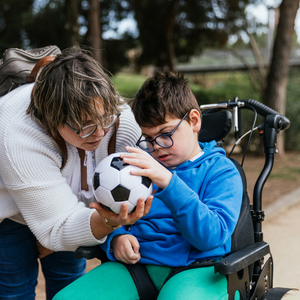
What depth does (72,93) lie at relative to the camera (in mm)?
1501

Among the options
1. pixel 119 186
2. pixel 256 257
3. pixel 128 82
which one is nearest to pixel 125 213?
pixel 119 186

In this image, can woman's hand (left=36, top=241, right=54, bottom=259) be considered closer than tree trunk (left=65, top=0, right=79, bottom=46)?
Yes

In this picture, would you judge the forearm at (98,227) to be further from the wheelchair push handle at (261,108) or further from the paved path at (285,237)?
the paved path at (285,237)

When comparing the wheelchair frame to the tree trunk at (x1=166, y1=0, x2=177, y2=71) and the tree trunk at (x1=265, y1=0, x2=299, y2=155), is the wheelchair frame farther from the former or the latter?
the tree trunk at (x1=166, y1=0, x2=177, y2=71)

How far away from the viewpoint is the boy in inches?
57.4

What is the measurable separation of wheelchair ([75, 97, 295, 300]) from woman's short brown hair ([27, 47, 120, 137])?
672 millimetres

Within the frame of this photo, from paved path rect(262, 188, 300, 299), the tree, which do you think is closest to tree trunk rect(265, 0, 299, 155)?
the tree

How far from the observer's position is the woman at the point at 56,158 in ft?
5.05

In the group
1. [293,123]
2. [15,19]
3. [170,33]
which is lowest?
[293,123]

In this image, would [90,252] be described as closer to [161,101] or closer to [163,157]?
[163,157]

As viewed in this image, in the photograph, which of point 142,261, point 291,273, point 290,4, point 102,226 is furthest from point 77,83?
point 290,4

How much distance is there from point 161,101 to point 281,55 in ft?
22.9

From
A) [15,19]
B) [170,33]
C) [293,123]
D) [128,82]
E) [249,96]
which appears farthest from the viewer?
[128,82]

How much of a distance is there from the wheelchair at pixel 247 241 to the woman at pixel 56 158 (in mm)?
191
